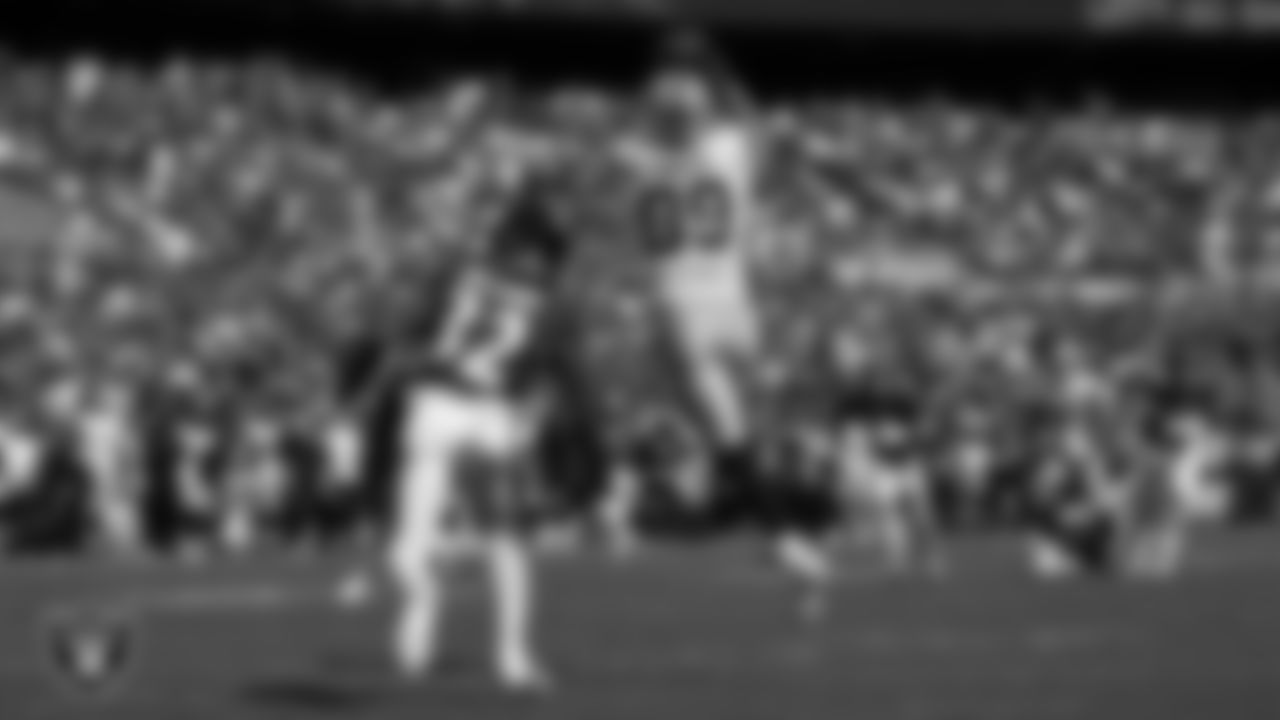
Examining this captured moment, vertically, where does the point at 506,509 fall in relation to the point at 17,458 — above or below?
below

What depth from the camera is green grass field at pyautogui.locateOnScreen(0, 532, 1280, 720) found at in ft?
39.6

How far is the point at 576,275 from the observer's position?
32.8m

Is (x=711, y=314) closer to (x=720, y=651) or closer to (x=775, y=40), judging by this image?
(x=720, y=651)

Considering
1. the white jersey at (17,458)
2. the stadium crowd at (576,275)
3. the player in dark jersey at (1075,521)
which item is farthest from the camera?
the stadium crowd at (576,275)

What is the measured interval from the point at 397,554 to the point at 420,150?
1980 cm

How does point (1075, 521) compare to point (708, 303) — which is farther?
point (1075, 521)

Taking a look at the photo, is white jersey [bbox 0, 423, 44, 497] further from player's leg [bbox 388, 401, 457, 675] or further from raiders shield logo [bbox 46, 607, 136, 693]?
player's leg [bbox 388, 401, 457, 675]

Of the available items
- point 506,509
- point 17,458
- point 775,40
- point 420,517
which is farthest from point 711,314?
point 775,40

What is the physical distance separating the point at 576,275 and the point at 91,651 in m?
19.8

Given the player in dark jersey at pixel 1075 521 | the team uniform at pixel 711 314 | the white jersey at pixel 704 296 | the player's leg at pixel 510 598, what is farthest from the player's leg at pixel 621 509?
the player's leg at pixel 510 598

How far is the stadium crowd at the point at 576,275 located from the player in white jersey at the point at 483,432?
700 centimetres

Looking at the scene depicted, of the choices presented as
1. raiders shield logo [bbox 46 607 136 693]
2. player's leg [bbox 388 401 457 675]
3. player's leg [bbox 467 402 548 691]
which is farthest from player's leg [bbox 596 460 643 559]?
player's leg [bbox 467 402 548 691]

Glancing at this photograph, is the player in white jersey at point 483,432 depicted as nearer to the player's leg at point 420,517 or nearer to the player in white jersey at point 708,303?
the player's leg at point 420,517

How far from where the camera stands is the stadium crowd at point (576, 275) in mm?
26625
